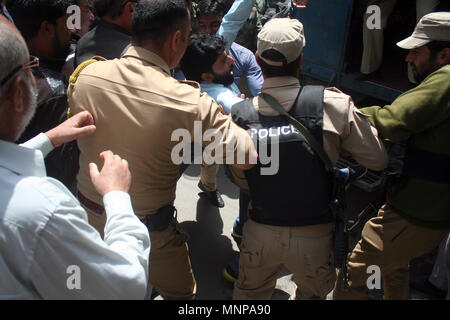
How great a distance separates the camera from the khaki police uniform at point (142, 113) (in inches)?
64.3

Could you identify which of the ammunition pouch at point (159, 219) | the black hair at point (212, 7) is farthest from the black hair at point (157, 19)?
the black hair at point (212, 7)

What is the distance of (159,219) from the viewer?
1935 mm

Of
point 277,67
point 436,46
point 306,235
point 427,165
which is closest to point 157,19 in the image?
point 277,67

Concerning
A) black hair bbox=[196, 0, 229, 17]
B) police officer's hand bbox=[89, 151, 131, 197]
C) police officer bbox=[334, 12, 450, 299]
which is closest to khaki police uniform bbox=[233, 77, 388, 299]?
police officer bbox=[334, 12, 450, 299]

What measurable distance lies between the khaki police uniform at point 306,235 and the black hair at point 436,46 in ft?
1.65

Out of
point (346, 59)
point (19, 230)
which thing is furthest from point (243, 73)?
point (19, 230)

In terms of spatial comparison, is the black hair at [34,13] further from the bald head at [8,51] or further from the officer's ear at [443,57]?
the officer's ear at [443,57]

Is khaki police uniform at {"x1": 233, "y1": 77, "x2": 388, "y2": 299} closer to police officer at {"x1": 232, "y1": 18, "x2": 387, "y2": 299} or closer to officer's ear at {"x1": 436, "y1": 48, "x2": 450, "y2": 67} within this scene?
police officer at {"x1": 232, "y1": 18, "x2": 387, "y2": 299}

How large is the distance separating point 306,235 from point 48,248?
1.26m

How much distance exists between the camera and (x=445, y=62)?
1954 mm

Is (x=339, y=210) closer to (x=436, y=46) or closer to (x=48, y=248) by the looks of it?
(x=436, y=46)
